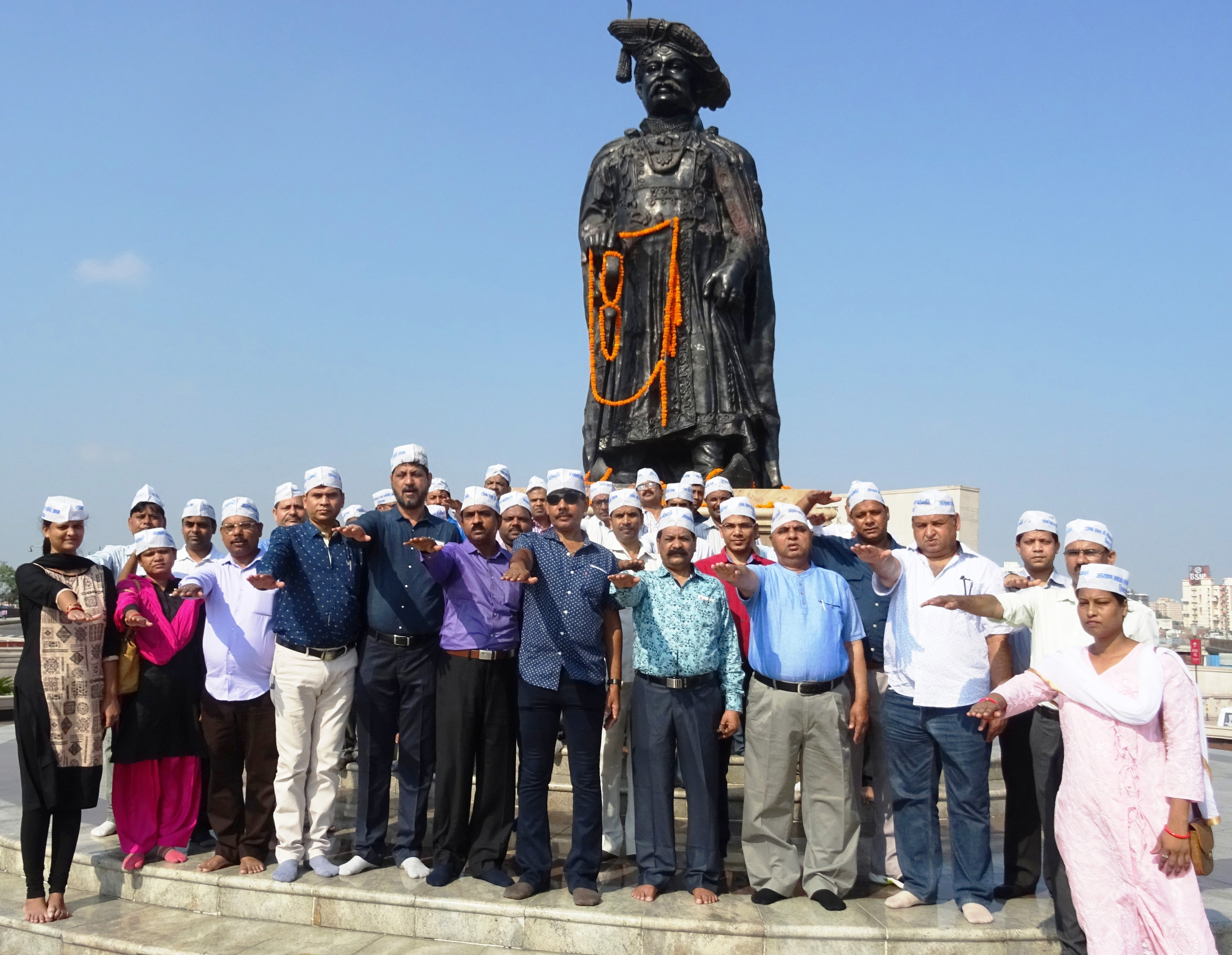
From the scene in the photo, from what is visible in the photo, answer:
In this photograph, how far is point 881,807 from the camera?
14.9 ft

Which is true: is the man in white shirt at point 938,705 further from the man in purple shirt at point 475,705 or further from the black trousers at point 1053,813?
the man in purple shirt at point 475,705

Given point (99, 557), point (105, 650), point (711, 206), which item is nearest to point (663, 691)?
point (105, 650)

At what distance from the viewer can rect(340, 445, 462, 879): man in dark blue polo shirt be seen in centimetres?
450

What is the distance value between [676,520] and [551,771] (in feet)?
3.86

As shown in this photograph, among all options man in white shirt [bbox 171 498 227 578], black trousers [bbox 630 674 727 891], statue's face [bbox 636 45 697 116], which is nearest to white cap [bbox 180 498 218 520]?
man in white shirt [bbox 171 498 227 578]

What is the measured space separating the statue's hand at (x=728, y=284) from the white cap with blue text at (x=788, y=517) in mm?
4239

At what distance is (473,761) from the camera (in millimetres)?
4465

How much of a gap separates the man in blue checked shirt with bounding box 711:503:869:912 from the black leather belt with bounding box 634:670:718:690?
0.20 metres

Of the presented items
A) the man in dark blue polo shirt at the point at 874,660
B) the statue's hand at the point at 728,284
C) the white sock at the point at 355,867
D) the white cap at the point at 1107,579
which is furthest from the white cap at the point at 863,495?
the statue's hand at the point at 728,284

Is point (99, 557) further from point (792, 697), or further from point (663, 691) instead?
point (792, 697)

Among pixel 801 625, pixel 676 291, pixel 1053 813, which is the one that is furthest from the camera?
pixel 676 291

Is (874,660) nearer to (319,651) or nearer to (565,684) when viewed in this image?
(565,684)

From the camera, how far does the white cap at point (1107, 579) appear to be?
10.8 feet

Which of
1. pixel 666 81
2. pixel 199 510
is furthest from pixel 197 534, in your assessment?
Result: pixel 666 81
